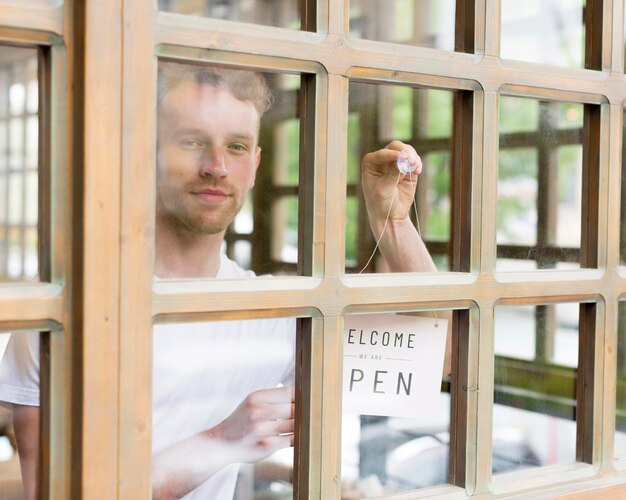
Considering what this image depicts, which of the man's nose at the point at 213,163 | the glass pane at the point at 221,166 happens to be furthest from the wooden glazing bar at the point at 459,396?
the man's nose at the point at 213,163

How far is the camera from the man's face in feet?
2.72

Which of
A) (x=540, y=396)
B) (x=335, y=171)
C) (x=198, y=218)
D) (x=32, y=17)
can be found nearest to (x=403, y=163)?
(x=335, y=171)

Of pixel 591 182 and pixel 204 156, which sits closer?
pixel 204 156

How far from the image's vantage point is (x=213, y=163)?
0.90 metres

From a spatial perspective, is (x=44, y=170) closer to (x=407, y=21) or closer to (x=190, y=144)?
(x=190, y=144)

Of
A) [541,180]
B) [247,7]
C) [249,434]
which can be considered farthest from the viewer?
[541,180]

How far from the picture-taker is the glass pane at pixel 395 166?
1039mm

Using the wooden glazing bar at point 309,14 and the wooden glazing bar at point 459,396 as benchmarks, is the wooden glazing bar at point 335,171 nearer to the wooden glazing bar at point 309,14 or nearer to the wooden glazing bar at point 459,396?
the wooden glazing bar at point 309,14

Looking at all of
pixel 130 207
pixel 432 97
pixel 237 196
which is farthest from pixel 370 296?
pixel 432 97

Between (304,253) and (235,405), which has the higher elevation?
(304,253)

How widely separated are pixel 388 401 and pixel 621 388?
0.41 metres

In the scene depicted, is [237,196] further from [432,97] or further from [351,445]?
[432,97]

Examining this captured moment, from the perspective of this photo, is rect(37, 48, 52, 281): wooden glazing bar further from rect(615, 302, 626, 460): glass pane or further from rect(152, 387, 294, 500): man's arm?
rect(615, 302, 626, 460): glass pane

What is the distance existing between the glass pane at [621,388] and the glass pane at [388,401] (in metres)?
0.28
